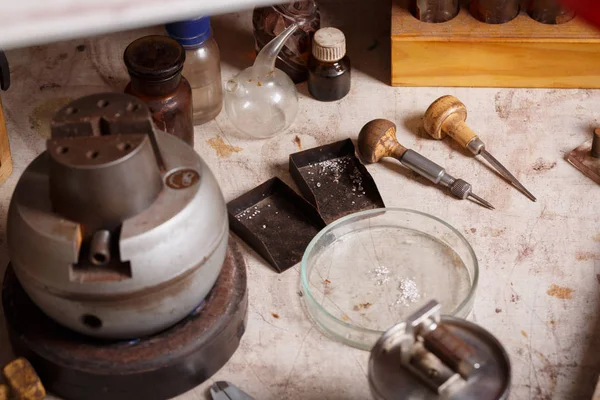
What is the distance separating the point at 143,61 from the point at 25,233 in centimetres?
39

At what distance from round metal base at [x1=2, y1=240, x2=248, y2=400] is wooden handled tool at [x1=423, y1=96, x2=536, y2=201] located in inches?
19.1

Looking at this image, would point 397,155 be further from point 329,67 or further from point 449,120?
point 329,67

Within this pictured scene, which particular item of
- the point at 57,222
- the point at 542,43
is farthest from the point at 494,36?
the point at 57,222

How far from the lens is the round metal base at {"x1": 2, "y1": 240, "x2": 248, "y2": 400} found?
0.94 metres

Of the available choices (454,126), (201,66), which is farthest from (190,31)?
(454,126)

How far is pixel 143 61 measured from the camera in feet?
3.81

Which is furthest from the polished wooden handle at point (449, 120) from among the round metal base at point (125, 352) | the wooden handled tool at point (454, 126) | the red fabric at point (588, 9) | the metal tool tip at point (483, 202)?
the red fabric at point (588, 9)

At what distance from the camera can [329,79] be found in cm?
137

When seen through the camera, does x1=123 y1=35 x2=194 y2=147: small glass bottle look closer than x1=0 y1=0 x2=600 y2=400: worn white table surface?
→ No

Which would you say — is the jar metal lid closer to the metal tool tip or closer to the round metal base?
the round metal base

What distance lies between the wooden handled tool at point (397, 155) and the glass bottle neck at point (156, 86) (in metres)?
0.31

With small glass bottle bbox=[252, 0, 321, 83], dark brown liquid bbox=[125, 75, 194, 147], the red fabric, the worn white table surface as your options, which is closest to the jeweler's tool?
the worn white table surface

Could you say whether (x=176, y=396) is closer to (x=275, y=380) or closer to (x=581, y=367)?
(x=275, y=380)

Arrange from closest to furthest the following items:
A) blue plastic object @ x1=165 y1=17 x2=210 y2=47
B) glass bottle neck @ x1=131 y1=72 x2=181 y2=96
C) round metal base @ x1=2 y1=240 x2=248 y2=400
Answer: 1. round metal base @ x1=2 y1=240 x2=248 y2=400
2. glass bottle neck @ x1=131 y1=72 x2=181 y2=96
3. blue plastic object @ x1=165 y1=17 x2=210 y2=47
